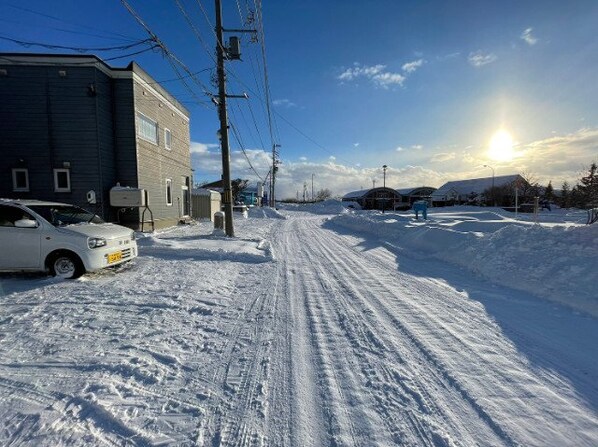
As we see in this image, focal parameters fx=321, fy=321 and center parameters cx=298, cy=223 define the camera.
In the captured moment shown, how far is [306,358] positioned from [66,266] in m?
5.96

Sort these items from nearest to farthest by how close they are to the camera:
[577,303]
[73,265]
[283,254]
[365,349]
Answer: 1. [365,349]
2. [577,303]
3. [73,265]
4. [283,254]

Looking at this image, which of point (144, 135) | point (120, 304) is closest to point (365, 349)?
point (120, 304)

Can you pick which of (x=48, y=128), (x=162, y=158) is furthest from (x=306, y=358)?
(x=162, y=158)

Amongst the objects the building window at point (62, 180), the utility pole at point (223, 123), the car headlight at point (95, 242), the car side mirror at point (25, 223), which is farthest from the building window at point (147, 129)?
the car headlight at point (95, 242)

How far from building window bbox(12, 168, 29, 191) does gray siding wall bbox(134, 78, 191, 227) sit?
4137mm

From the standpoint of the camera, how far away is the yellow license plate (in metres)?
7.11

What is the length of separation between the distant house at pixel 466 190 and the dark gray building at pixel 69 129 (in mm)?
65819

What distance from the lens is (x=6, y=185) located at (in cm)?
1288

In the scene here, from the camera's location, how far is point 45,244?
21.9 ft

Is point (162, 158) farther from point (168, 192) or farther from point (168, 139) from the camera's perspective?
point (168, 192)

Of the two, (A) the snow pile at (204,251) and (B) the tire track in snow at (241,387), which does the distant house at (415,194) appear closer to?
(A) the snow pile at (204,251)

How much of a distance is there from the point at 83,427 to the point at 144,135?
15.5 meters

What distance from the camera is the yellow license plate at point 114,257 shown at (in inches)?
280

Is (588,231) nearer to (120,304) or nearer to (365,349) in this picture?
(365,349)
